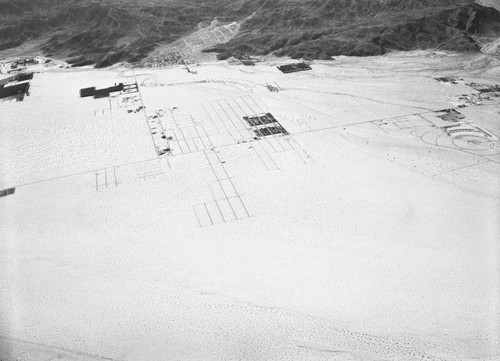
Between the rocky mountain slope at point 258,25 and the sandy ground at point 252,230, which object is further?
the rocky mountain slope at point 258,25

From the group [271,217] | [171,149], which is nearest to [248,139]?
[171,149]

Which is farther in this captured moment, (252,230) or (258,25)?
(258,25)

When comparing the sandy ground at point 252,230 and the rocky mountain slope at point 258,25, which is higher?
the rocky mountain slope at point 258,25

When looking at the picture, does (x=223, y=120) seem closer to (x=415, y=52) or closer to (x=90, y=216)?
(x=90, y=216)

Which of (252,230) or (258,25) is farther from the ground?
(258,25)
